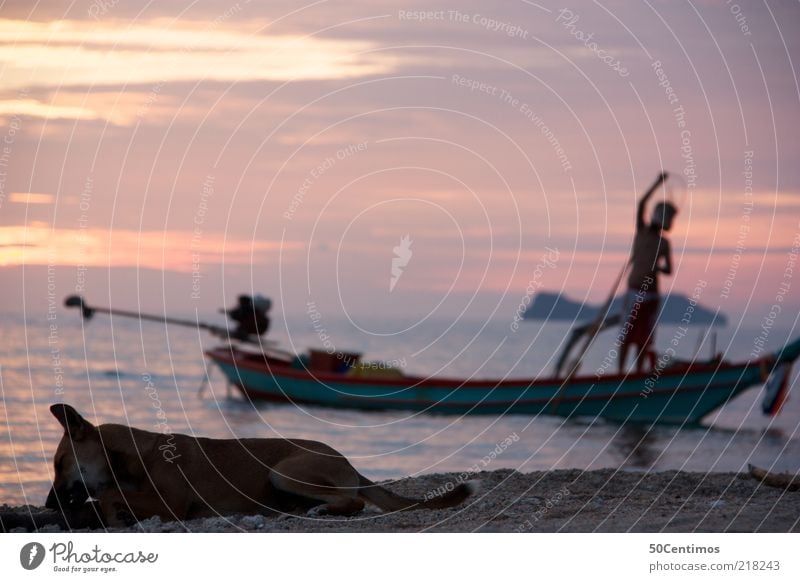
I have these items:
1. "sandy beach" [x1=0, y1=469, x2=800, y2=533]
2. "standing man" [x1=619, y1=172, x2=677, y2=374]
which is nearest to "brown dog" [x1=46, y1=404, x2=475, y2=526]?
"sandy beach" [x1=0, y1=469, x2=800, y2=533]

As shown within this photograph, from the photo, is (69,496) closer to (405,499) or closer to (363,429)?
(405,499)

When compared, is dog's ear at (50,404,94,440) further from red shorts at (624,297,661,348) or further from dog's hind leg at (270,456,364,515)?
red shorts at (624,297,661,348)

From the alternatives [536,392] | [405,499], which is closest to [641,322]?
[536,392]

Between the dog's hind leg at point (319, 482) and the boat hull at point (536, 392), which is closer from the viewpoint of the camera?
the dog's hind leg at point (319, 482)

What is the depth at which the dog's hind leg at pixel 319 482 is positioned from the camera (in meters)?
8.06

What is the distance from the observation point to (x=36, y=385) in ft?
103

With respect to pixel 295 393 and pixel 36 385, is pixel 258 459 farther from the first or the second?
pixel 36 385

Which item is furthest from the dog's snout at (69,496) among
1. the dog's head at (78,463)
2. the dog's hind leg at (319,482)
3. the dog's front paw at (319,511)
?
the dog's front paw at (319,511)

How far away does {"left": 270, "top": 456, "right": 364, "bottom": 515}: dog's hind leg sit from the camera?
8062 mm

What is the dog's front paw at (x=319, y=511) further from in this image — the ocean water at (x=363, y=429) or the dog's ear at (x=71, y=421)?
the ocean water at (x=363, y=429)

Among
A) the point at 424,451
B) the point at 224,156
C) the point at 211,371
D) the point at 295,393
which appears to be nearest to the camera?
the point at 424,451

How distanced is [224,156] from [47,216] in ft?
19.8

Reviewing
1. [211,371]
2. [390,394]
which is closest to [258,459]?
[390,394]

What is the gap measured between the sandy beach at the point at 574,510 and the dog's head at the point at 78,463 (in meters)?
0.29
